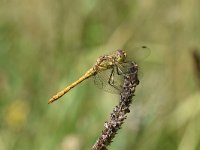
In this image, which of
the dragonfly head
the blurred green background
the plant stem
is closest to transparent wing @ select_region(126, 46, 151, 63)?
the dragonfly head

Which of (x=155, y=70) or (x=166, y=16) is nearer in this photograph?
(x=155, y=70)

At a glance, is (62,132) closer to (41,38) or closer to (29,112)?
(29,112)

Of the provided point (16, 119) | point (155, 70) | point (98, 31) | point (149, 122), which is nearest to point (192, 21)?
point (155, 70)

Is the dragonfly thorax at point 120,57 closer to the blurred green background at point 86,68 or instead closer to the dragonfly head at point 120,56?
the dragonfly head at point 120,56

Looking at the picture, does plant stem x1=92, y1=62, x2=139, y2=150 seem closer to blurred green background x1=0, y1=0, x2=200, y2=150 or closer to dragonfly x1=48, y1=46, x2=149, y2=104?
dragonfly x1=48, y1=46, x2=149, y2=104

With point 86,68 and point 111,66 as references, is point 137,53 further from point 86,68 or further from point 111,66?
point 86,68

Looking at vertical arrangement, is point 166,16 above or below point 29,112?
above

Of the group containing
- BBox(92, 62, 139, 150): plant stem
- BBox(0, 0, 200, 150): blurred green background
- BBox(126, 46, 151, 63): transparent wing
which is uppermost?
BBox(0, 0, 200, 150): blurred green background

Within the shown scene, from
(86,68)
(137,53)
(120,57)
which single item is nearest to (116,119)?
(120,57)
